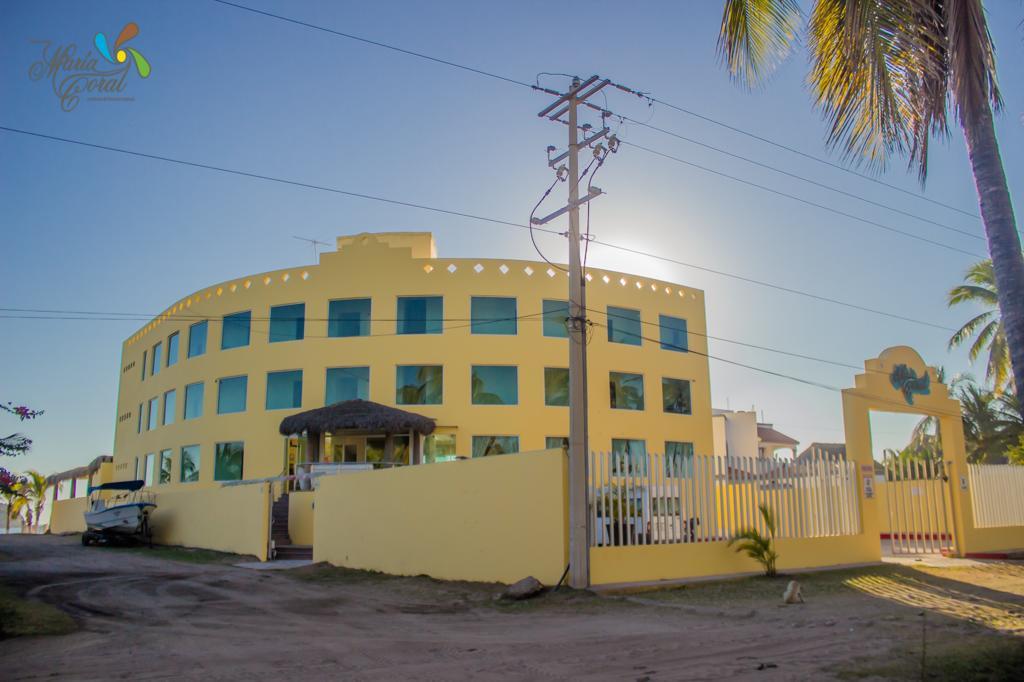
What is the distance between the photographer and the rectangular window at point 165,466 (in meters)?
33.2

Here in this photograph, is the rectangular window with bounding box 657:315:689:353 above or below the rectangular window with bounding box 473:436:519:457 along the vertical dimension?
above

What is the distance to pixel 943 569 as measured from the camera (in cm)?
1580

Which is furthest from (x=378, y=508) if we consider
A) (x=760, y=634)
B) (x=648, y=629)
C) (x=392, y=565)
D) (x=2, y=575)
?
(x=760, y=634)

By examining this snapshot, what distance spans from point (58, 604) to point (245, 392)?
18.6m

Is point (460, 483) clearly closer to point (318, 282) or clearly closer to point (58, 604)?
point (58, 604)

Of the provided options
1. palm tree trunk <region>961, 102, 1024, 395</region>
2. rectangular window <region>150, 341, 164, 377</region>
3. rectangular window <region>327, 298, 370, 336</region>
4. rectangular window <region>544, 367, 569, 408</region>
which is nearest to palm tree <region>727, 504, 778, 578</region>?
palm tree trunk <region>961, 102, 1024, 395</region>

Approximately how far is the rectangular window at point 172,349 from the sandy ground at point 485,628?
1979 cm

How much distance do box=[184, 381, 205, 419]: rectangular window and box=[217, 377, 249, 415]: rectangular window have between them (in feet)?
4.57

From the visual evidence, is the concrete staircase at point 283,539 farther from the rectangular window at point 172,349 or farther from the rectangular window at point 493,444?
the rectangular window at point 172,349

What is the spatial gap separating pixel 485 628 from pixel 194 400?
2597 centimetres

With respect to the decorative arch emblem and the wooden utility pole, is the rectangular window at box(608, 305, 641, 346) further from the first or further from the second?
the wooden utility pole

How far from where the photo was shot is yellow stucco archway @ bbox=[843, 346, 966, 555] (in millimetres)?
17188

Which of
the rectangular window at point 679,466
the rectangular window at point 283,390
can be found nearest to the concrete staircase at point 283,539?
the rectangular window at point 283,390

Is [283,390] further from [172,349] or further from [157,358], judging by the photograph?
[157,358]
